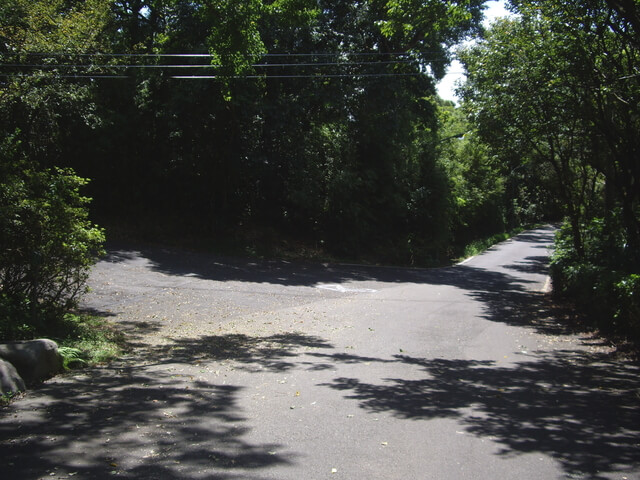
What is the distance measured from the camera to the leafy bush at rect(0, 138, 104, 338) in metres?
7.60

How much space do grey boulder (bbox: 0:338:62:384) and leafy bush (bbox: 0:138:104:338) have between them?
0.91m

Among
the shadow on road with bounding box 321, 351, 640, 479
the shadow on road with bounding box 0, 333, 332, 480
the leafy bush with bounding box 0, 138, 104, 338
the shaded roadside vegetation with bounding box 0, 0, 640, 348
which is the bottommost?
the shadow on road with bounding box 321, 351, 640, 479

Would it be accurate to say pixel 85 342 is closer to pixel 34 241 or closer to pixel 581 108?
pixel 34 241

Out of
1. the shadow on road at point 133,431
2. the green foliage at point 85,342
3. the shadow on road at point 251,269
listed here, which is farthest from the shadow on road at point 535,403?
the shadow on road at point 251,269

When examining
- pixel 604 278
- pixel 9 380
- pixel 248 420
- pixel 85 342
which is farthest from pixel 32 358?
pixel 604 278

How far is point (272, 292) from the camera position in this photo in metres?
16.1

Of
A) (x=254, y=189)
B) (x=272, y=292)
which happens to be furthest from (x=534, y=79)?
(x=254, y=189)

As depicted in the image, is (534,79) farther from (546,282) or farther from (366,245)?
(366,245)

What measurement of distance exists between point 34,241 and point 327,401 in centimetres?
496

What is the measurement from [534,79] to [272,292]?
31.0ft

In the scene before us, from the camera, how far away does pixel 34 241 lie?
25.6 feet

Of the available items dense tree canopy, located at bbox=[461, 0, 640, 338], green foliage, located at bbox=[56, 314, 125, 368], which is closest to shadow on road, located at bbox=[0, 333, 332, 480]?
green foliage, located at bbox=[56, 314, 125, 368]

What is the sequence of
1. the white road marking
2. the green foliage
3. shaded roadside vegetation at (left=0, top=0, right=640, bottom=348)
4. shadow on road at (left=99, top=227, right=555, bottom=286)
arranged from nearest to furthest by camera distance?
the green foliage
shaded roadside vegetation at (left=0, top=0, right=640, bottom=348)
the white road marking
shadow on road at (left=99, top=227, right=555, bottom=286)

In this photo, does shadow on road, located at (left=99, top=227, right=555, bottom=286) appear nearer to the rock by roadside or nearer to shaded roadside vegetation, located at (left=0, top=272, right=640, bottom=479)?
shaded roadside vegetation, located at (left=0, top=272, right=640, bottom=479)
